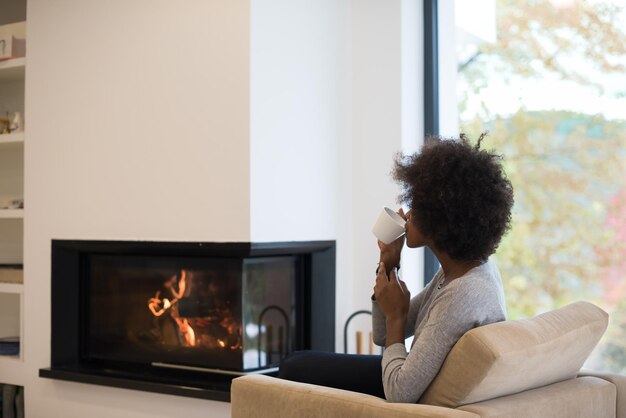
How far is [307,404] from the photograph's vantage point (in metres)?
2.02

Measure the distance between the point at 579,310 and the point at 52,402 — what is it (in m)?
2.74

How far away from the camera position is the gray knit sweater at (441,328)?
6.34 feet

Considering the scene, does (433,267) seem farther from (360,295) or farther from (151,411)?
(151,411)

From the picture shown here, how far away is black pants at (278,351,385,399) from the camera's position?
213cm

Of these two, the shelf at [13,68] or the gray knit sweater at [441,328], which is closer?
the gray knit sweater at [441,328]

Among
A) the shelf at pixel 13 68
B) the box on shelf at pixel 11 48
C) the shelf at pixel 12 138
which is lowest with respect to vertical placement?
the shelf at pixel 12 138

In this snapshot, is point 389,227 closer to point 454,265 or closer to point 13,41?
point 454,265

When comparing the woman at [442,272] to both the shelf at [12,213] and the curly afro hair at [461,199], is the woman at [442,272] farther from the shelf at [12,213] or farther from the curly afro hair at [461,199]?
the shelf at [12,213]

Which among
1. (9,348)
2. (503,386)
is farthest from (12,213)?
(503,386)

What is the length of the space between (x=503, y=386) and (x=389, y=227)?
597mm

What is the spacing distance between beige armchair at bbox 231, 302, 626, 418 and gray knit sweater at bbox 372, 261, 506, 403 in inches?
1.4

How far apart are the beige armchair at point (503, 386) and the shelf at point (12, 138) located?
247cm

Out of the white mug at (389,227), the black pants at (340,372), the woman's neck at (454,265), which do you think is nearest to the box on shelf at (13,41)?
the white mug at (389,227)

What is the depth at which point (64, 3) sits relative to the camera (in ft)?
13.0
